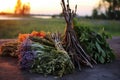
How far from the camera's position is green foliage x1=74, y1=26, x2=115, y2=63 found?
8445 millimetres

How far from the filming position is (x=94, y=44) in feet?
28.2

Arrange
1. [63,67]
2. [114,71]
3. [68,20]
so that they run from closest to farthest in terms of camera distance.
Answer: [63,67] → [114,71] → [68,20]

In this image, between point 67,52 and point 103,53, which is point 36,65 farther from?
point 103,53

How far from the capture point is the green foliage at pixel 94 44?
332 inches

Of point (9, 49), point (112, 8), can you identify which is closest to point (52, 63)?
point (9, 49)

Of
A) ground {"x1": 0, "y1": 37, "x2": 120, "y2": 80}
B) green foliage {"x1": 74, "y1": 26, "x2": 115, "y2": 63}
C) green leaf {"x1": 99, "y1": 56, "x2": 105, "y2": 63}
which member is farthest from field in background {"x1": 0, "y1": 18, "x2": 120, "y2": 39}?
ground {"x1": 0, "y1": 37, "x2": 120, "y2": 80}

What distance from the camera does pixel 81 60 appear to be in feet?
26.4

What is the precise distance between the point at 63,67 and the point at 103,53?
67.3 inches

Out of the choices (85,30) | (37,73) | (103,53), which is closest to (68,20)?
(85,30)

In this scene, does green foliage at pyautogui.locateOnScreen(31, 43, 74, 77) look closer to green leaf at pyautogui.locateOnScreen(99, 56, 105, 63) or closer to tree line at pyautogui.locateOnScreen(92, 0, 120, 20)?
green leaf at pyautogui.locateOnScreen(99, 56, 105, 63)

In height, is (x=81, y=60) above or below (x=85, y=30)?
below

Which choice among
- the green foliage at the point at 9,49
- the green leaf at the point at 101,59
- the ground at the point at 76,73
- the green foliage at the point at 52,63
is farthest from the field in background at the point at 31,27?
the green foliage at the point at 52,63

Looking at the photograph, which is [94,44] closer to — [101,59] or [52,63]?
[101,59]

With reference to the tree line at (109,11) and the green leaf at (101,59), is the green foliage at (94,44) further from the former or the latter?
the tree line at (109,11)
